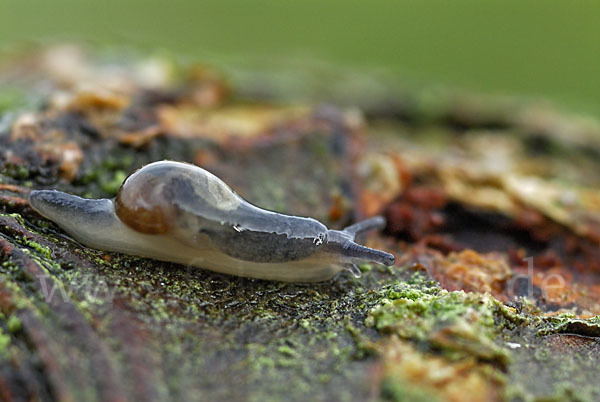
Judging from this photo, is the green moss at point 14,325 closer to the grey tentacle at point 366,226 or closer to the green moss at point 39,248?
the green moss at point 39,248

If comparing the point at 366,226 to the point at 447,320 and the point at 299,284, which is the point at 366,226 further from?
the point at 447,320

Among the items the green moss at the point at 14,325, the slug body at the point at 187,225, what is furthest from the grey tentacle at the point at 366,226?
the green moss at the point at 14,325

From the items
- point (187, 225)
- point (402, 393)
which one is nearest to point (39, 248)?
point (187, 225)

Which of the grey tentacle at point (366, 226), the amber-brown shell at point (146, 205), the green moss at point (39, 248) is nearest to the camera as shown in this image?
the green moss at point (39, 248)

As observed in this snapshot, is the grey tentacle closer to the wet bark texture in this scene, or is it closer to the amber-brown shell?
the wet bark texture

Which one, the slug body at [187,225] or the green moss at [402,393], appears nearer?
the green moss at [402,393]

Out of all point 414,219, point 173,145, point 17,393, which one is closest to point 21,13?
point 173,145

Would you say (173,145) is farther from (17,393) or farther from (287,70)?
(287,70)

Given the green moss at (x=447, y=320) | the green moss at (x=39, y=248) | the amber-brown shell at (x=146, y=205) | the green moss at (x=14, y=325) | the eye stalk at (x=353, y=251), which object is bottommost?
the green moss at (x=447, y=320)
